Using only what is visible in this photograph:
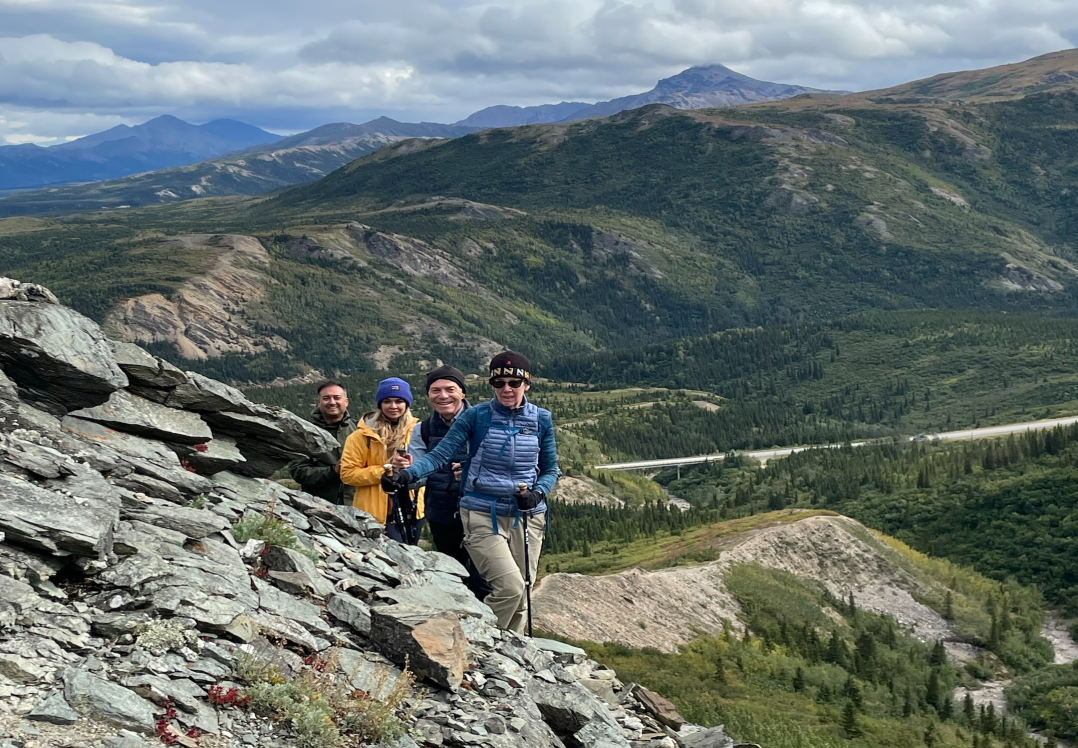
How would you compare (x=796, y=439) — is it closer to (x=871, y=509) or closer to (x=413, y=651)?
(x=871, y=509)

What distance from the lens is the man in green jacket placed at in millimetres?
20641

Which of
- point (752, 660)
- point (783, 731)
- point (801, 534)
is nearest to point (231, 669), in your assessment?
point (783, 731)

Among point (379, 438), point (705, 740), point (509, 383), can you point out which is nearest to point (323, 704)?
point (509, 383)

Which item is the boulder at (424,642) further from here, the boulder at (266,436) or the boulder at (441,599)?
the boulder at (266,436)

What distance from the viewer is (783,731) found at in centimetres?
3209

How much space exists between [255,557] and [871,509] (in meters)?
109

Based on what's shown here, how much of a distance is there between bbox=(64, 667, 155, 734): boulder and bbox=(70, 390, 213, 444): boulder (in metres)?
6.54

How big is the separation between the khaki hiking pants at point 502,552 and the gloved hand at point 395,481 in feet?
3.56

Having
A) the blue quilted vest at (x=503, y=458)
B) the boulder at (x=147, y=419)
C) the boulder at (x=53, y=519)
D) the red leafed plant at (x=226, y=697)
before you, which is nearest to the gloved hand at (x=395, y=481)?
the blue quilted vest at (x=503, y=458)

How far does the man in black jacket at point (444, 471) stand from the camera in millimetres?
18938

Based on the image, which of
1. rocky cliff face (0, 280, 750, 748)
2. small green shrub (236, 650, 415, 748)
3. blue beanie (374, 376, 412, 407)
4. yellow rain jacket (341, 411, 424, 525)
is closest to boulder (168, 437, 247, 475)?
rocky cliff face (0, 280, 750, 748)

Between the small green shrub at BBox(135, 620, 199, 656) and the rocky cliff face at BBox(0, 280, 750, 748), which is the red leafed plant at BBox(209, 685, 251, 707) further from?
the small green shrub at BBox(135, 620, 199, 656)

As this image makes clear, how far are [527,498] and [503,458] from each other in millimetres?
765

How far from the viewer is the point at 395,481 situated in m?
17.9
